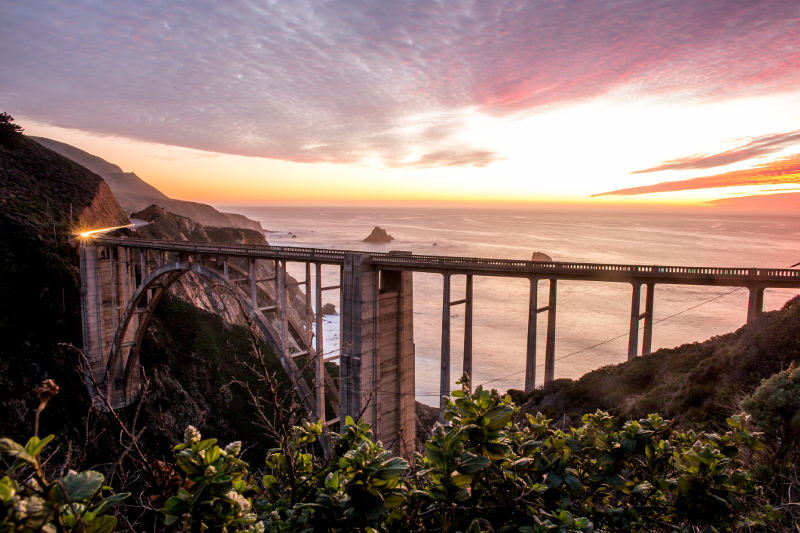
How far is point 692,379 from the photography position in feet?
52.2

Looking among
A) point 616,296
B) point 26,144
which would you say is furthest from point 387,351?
point 616,296

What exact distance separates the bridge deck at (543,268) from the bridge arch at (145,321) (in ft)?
4.80

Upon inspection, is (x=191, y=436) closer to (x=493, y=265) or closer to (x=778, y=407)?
(x=778, y=407)

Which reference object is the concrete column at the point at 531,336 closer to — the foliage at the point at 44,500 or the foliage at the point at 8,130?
the foliage at the point at 44,500

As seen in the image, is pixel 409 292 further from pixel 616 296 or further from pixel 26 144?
pixel 616 296

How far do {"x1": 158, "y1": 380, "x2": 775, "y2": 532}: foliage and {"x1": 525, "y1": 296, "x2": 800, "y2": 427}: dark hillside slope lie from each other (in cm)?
1052

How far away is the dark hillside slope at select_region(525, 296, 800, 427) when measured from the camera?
542 inches

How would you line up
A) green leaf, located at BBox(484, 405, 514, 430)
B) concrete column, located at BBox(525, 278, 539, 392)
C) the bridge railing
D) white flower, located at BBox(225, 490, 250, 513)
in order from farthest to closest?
concrete column, located at BBox(525, 278, 539, 392)
the bridge railing
green leaf, located at BBox(484, 405, 514, 430)
white flower, located at BBox(225, 490, 250, 513)

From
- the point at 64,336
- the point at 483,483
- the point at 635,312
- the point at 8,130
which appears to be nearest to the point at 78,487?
the point at 483,483

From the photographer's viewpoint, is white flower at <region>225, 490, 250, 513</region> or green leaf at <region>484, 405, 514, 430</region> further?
green leaf at <region>484, 405, 514, 430</region>

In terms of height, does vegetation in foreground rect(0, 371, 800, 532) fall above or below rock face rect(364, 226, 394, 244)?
above

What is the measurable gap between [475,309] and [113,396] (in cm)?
6180

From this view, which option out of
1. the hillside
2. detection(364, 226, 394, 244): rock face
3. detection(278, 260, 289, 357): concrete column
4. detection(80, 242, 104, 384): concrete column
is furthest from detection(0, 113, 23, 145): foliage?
detection(364, 226, 394, 244): rock face

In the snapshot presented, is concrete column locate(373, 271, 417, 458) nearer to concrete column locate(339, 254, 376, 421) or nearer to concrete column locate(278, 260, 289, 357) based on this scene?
concrete column locate(339, 254, 376, 421)
